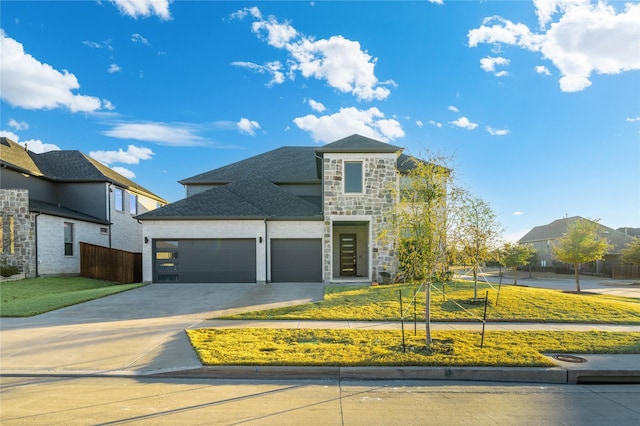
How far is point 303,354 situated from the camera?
21.3 feet

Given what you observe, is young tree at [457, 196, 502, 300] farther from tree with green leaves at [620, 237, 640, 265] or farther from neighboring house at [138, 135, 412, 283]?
tree with green leaves at [620, 237, 640, 265]

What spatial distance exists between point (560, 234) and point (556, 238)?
8638 millimetres

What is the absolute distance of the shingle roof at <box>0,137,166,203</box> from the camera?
20325 mm

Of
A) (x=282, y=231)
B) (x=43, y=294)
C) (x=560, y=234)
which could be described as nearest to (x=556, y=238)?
(x=560, y=234)

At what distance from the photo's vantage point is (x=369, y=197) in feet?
56.7

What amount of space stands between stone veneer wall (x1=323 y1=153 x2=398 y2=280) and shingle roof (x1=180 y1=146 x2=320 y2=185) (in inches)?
163

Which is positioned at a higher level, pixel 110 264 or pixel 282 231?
pixel 282 231

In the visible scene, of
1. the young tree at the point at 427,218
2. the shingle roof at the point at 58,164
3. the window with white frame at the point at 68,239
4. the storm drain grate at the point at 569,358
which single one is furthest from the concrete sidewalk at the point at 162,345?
the shingle roof at the point at 58,164

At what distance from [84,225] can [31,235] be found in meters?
3.74

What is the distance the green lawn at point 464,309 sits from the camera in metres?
9.84

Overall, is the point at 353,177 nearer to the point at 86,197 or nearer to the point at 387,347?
the point at 387,347

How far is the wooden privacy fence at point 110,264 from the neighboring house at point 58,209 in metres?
0.70

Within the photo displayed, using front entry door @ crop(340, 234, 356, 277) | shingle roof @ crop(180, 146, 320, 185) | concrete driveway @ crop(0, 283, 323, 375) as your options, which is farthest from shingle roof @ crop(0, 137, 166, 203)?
front entry door @ crop(340, 234, 356, 277)

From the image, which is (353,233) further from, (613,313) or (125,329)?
(125,329)
